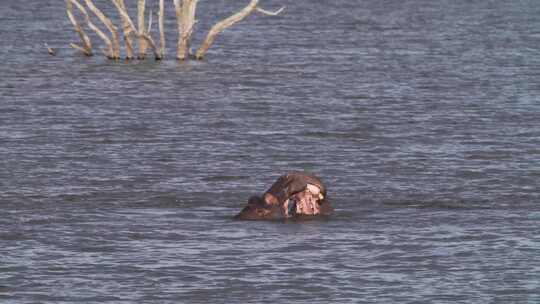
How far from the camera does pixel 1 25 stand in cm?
7162

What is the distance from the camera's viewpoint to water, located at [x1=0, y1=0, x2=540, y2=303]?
18953 mm

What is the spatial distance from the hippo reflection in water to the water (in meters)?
0.35

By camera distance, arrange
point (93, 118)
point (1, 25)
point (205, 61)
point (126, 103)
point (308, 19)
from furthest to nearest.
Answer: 1. point (308, 19)
2. point (1, 25)
3. point (205, 61)
4. point (126, 103)
5. point (93, 118)

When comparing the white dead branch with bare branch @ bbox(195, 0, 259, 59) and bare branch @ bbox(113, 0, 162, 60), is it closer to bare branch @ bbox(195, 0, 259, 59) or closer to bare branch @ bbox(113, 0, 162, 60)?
bare branch @ bbox(195, 0, 259, 59)

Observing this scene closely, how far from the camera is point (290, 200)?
22.5 m

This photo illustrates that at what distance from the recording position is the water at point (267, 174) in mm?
18953

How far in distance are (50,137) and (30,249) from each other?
1196 centimetres

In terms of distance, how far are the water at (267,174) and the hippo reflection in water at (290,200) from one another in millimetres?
349

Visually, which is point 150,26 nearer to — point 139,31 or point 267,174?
point 139,31

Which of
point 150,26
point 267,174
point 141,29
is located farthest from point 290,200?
point 150,26

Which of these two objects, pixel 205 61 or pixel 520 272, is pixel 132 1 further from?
pixel 520 272

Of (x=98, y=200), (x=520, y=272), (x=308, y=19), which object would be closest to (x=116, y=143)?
(x=98, y=200)

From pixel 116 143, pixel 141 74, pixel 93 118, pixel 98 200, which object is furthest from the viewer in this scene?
pixel 141 74

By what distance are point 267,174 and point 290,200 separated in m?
4.82
